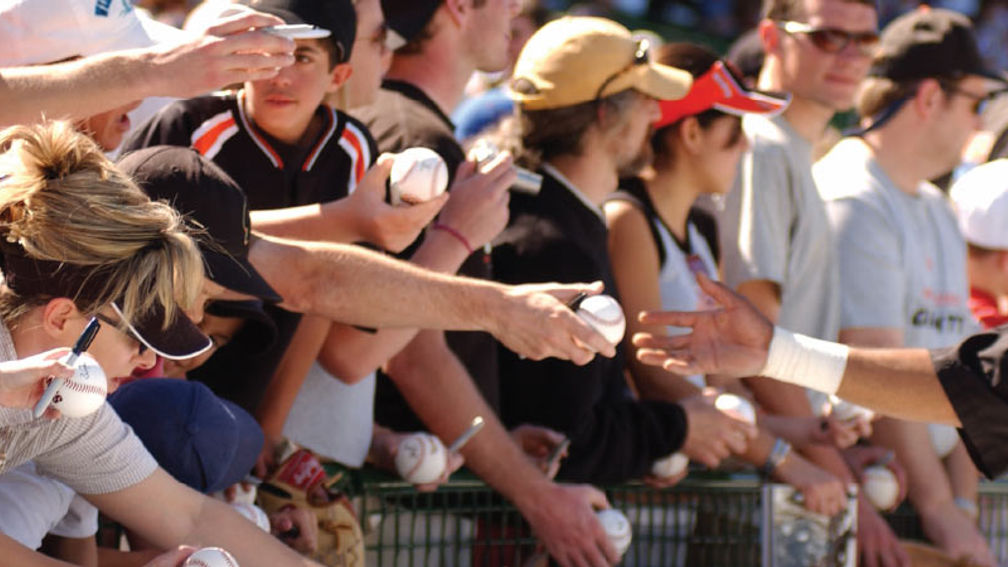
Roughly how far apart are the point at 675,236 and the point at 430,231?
1318 mm

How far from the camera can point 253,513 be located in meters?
3.36

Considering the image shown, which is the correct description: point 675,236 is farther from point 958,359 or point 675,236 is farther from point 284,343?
point 284,343

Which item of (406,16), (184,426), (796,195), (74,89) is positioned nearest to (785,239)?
(796,195)

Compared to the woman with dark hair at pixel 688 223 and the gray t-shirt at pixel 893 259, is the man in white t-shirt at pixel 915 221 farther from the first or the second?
the woman with dark hair at pixel 688 223

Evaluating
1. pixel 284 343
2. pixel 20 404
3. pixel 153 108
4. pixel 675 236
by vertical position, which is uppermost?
pixel 20 404

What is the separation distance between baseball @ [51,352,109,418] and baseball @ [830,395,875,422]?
294cm

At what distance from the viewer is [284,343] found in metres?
3.83

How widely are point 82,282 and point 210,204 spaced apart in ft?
2.07

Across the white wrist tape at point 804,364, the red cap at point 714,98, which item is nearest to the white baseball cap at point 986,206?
the red cap at point 714,98

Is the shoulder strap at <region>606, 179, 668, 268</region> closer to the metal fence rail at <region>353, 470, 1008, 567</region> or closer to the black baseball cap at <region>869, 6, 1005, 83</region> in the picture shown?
the metal fence rail at <region>353, 470, 1008, 567</region>

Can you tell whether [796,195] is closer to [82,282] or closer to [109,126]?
[109,126]

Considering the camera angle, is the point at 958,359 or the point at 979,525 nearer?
the point at 958,359

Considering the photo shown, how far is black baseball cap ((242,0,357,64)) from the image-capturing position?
389 centimetres

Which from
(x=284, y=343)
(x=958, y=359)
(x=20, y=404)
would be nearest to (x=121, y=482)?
(x=20, y=404)
